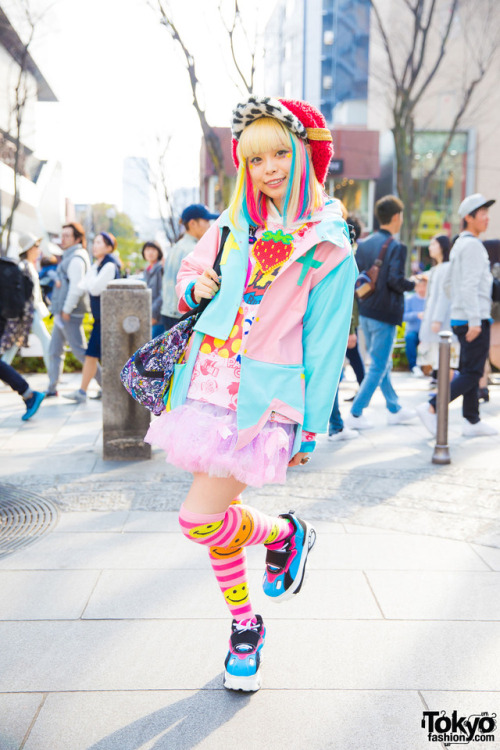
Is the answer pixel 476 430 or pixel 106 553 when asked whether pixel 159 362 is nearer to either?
pixel 106 553

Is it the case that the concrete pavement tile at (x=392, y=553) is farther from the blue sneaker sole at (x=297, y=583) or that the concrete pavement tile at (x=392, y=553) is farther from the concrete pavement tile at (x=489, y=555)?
the blue sneaker sole at (x=297, y=583)

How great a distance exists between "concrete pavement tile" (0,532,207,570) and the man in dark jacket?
3036 mm

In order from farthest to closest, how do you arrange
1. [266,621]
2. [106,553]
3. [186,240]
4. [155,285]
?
1. [155,285]
2. [186,240]
3. [106,553]
4. [266,621]

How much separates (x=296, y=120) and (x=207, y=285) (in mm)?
593

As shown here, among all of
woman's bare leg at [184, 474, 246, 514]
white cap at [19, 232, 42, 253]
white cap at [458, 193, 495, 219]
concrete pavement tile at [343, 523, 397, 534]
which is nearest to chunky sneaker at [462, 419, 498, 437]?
white cap at [458, 193, 495, 219]

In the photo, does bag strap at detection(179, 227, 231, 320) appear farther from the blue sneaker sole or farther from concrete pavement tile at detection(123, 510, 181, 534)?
concrete pavement tile at detection(123, 510, 181, 534)

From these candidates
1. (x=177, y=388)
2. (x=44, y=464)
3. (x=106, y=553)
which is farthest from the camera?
(x=44, y=464)

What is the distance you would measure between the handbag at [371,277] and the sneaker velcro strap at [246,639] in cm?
429

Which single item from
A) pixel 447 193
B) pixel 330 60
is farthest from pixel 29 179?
pixel 447 193

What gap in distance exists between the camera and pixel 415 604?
306 cm

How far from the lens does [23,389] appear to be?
22.1ft

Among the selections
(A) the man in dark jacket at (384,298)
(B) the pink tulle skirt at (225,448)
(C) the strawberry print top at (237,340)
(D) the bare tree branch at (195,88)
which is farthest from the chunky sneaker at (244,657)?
(D) the bare tree branch at (195,88)

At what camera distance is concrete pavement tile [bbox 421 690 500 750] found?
2.25 m

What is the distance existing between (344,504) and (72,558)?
1.71m
